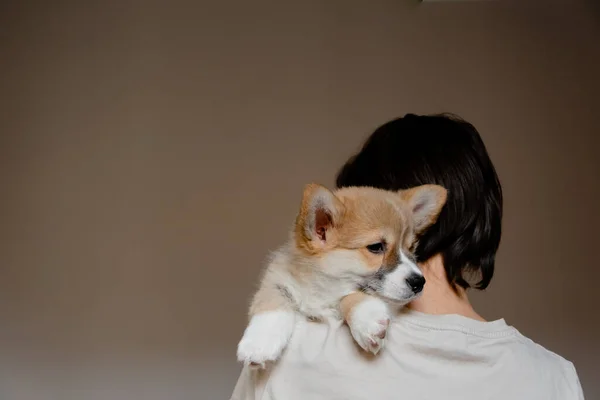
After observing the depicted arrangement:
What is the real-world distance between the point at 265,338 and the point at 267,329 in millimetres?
37

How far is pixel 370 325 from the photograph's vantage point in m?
1.04

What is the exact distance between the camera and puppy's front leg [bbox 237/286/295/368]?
1.11 m

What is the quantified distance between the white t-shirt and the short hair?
0.19m

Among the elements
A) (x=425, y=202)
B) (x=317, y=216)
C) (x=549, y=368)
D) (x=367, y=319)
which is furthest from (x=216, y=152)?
(x=549, y=368)

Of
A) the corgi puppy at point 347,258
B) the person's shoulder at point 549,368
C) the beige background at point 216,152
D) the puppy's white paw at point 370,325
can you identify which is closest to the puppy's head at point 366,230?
the corgi puppy at point 347,258

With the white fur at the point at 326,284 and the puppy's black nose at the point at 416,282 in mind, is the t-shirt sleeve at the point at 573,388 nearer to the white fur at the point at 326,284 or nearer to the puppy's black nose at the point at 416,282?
the puppy's black nose at the point at 416,282

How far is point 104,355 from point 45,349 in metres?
0.33

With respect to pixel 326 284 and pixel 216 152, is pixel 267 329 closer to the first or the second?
pixel 326 284

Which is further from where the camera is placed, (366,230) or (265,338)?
(366,230)

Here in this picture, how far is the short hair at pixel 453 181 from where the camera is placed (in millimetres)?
1251

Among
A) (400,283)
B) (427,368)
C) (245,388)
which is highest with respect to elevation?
(400,283)

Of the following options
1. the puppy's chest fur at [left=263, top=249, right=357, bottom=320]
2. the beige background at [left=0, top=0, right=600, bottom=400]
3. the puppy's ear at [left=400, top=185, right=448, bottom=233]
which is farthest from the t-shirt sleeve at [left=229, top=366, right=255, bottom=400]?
the beige background at [left=0, top=0, right=600, bottom=400]

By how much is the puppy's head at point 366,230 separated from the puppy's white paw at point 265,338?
172 mm

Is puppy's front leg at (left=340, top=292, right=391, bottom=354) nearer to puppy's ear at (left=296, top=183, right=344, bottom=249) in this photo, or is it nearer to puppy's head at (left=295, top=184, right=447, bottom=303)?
puppy's head at (left=295, top=184, right=447, bottom=303)
